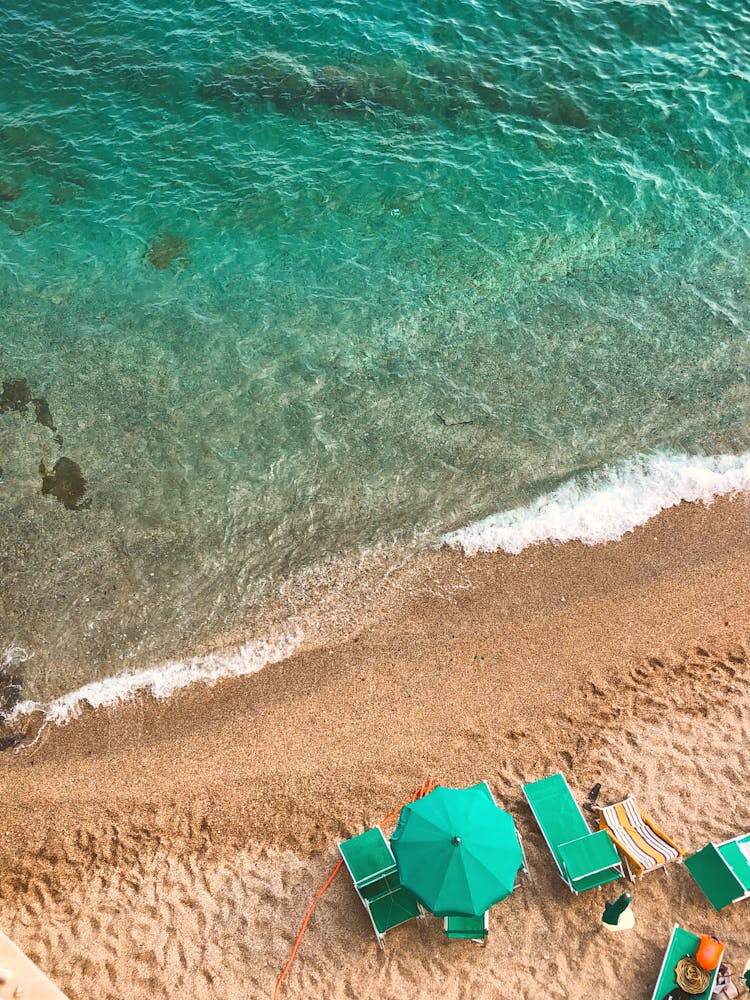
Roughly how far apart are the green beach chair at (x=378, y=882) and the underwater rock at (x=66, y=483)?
1128 cm

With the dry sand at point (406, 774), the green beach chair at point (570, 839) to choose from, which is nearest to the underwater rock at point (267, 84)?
the dry sand at point (406, 774)

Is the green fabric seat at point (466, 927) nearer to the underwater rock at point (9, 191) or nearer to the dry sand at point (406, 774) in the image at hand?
the dry sand at point (406, 774)

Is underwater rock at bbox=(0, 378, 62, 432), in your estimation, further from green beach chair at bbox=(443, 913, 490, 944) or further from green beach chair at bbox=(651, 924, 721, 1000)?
green beach chair at bbox=(651, 924, 721, 1000)

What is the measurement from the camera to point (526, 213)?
25375 mm

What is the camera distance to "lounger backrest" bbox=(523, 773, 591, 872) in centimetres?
1287

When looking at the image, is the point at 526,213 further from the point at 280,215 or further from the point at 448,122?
the point at 280,215

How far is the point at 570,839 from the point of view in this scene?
42.1ft

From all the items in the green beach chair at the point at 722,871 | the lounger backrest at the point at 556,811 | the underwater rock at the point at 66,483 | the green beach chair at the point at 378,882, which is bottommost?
the green beach chair at the point at 378,882

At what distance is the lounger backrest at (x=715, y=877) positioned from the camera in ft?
39.8

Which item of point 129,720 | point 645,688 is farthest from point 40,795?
point 645,688

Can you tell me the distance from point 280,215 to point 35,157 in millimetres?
10379

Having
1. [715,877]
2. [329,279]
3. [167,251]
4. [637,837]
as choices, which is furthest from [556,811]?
[167,251]

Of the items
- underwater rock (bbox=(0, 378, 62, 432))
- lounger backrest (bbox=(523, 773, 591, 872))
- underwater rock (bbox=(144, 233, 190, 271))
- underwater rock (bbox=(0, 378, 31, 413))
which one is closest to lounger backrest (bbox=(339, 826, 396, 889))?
lounger backrest (bbox=(523, 773, 591, 872))

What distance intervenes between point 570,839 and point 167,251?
21718mm
